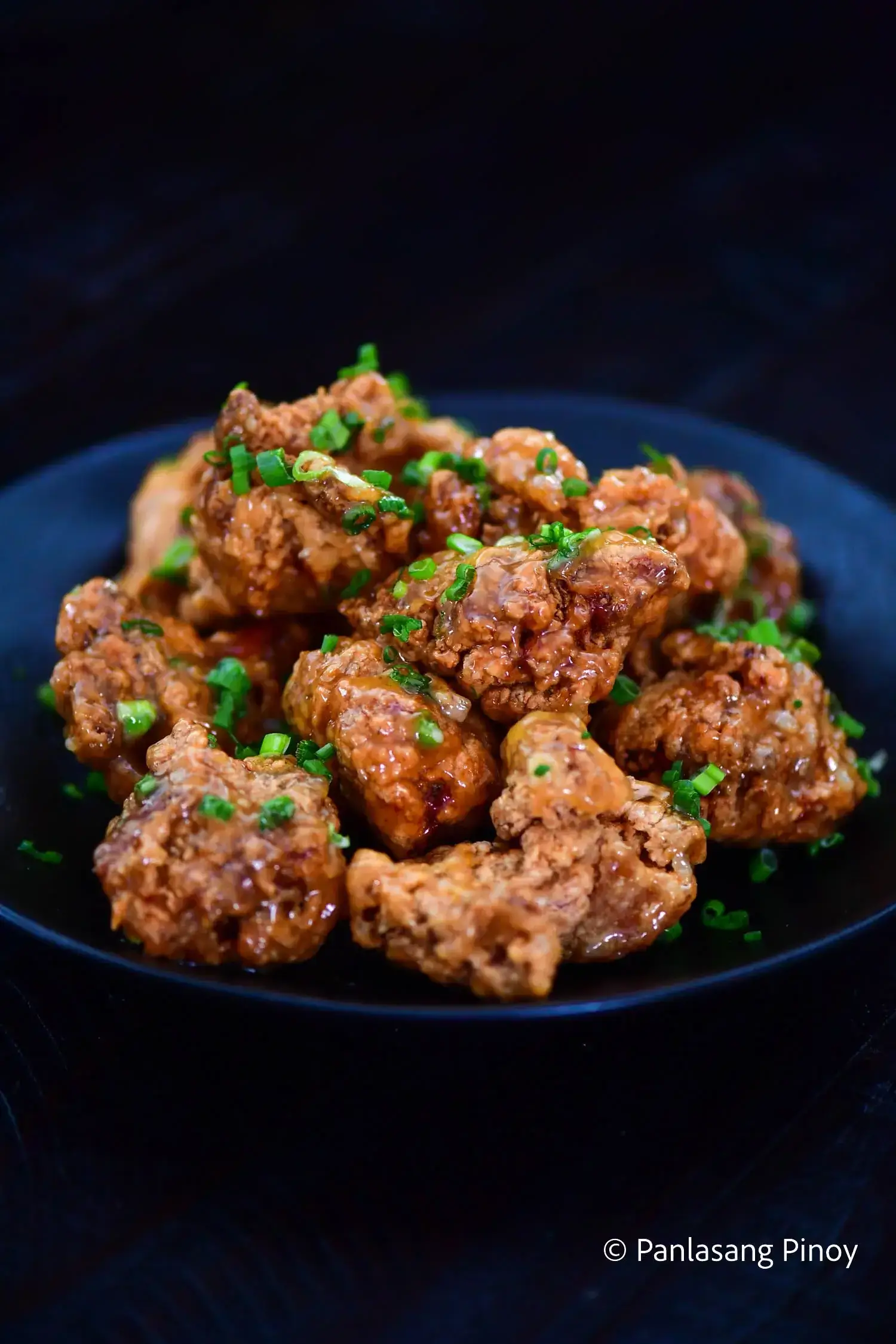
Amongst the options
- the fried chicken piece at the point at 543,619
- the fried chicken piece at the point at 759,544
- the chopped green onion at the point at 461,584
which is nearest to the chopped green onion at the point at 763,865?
the fried chicken piece at the point at 543,619

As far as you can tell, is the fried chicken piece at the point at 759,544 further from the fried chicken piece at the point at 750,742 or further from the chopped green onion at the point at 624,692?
the chopped green onion at the point at 624,692

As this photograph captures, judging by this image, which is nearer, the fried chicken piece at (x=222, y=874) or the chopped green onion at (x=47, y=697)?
the fried chicken piece at (x=222, y=874)

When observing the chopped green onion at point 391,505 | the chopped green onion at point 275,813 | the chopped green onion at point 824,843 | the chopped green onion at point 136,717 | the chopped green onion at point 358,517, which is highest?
the chopped green onion at point 358,517

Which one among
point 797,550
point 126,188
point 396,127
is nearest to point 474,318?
point 396,127

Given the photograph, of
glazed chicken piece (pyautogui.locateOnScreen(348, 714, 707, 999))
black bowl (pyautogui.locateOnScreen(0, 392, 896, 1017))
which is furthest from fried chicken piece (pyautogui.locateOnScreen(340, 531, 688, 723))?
black bowl (pyautogui.locateOnScreen(0, 392, 896, 1017))

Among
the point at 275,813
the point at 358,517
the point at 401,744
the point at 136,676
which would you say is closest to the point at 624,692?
the point at 401,744

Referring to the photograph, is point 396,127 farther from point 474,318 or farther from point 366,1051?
point 366,1051

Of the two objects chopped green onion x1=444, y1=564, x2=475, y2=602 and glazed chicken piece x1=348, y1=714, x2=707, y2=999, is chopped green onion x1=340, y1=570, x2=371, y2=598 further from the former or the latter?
glazed chicken piece x1=348, y1=714, x2=707, y2=999
